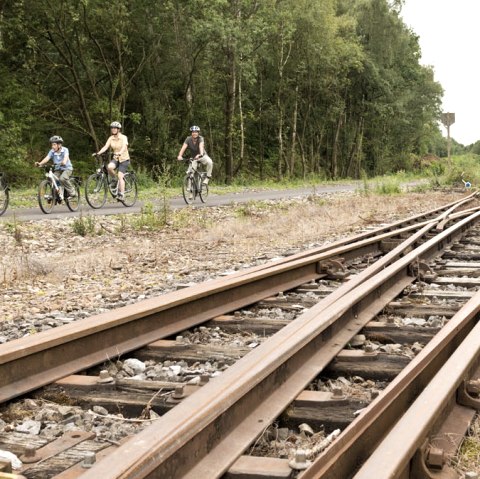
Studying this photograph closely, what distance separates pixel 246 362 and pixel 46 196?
12.3m

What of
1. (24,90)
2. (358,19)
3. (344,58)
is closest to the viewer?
(24,90)

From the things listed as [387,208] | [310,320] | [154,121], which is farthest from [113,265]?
[154,121]

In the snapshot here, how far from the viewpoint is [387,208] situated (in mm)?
16297

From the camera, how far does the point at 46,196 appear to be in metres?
14.9

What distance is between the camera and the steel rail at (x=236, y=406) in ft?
7.41

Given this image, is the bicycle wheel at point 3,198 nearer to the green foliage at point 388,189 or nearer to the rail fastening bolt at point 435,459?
the green foliage at point 388,189

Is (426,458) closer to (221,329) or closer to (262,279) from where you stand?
(221,329)

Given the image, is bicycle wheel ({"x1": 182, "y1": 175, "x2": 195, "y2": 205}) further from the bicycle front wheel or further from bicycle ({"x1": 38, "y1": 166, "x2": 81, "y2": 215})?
bicycle ({"x1": 38, "y1": 166, "x2": 81, "y2": 215})

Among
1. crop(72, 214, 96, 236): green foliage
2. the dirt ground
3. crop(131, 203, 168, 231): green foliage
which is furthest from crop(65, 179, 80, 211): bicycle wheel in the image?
crop(72, 214, 96, 236): green foliage

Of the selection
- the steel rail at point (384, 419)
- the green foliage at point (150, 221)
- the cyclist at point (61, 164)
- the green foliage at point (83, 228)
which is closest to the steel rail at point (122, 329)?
the steel rail at point (384, 419)

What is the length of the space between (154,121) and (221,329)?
30434mm

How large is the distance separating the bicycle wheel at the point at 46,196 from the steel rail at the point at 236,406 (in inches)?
433

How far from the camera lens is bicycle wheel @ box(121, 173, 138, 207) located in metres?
16.5

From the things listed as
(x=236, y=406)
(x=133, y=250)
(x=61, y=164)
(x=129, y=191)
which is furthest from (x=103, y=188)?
(x=236, y=406)
